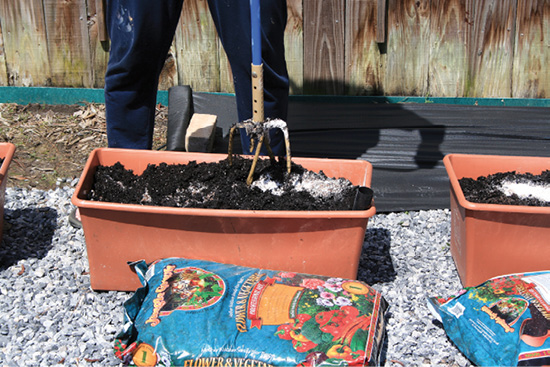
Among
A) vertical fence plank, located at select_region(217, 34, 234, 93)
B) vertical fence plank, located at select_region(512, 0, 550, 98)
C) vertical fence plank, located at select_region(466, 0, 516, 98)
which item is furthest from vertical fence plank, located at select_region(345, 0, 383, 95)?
vertical fence plank, located at select_region(512, 0, 550, 98)

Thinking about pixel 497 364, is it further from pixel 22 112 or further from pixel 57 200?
pixel 22 112

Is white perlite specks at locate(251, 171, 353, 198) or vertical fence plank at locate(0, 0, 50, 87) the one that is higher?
vertical fence plank at locate(0, 0, 50, 87)

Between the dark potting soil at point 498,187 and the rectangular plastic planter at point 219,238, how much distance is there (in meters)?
0.47

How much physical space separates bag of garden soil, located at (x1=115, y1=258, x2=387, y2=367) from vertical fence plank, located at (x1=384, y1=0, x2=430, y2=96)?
1984 millimetres

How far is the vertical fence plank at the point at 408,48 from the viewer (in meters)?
3.28

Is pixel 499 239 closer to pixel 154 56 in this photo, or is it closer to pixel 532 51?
pixel 154 56

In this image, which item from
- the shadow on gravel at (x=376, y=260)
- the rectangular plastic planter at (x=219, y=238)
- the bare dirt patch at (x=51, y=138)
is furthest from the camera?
the bare dirt patch at (x=51, y=138)

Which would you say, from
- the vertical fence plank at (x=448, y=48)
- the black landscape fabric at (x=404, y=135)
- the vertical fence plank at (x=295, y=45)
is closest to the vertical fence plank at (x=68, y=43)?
the black landscape fabric at (x=404, y=135)

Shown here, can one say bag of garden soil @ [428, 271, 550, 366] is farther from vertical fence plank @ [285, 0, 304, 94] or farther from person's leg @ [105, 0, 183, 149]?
vertical fence plank @ [285, 0, 304, 94]

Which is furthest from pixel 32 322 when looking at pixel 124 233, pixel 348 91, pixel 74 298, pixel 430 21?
pixel 430 21

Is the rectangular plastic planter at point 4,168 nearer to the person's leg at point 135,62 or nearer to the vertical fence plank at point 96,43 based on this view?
the person's leg at point 135,62

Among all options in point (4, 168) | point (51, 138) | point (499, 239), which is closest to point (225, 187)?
point (4, 168)

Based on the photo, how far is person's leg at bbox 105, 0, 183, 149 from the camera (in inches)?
81.7

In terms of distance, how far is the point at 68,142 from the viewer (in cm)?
304
